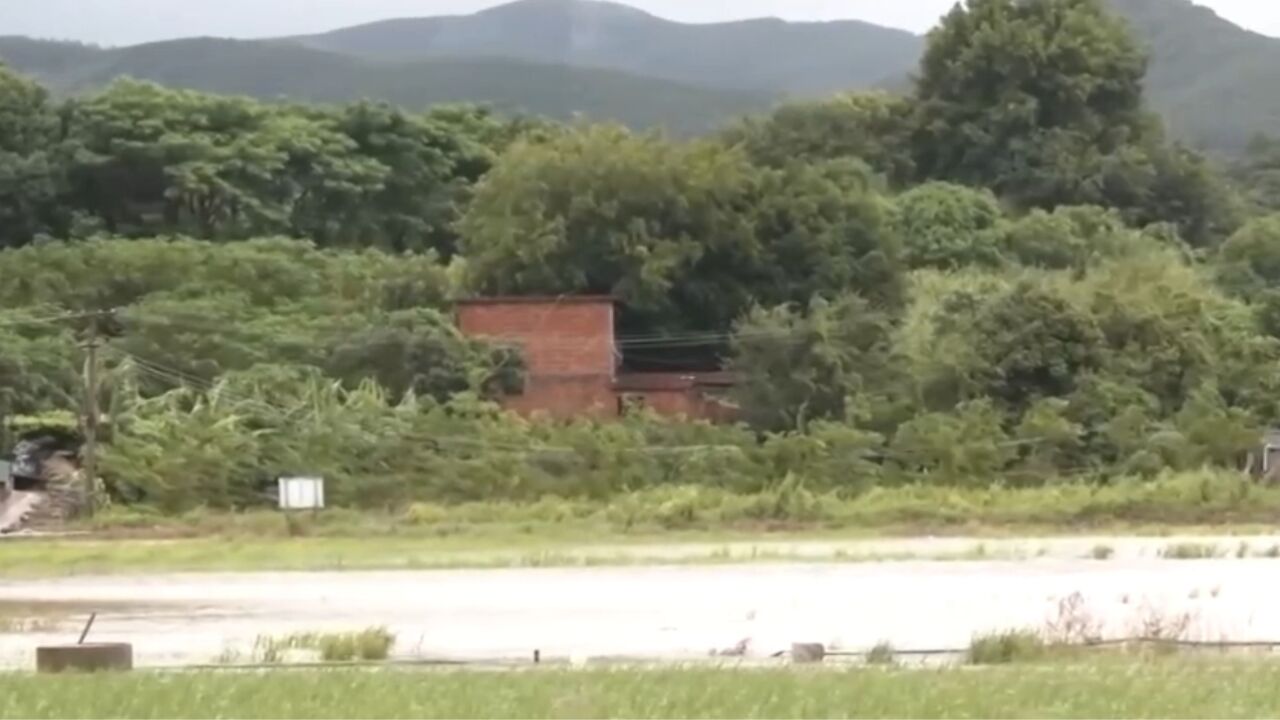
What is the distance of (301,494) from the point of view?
160 ft

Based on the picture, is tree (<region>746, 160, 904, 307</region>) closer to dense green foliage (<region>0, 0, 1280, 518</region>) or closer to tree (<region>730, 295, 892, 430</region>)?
dense green foliage (<region>0, 0, 1280, 518</region>)

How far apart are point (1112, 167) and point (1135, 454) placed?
27.7 m

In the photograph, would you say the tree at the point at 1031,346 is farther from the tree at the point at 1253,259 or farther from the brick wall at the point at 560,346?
the tree at the point at 1253,259

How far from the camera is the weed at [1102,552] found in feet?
115

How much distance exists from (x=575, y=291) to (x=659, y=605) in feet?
102

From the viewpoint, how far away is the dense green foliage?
5134 centimetres

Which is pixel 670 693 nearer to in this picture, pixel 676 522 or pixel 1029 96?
pixel 676 522

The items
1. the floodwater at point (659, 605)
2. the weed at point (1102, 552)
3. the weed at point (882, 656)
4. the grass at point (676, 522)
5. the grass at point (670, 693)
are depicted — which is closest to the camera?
the grass at point (670, 693)

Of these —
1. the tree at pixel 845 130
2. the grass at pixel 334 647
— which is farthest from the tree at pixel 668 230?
the grass at pixel 334 647

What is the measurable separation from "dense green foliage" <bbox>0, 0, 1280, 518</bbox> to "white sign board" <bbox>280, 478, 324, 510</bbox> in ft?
4.97

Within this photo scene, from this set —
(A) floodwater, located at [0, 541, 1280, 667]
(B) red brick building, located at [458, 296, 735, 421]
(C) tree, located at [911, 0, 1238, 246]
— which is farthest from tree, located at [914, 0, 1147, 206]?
(A) floodwater, located at [0, 541, 1280, 667]

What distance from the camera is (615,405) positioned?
54.8 meters

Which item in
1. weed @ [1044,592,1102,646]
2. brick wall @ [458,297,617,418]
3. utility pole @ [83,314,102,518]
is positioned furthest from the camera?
brick wall @ [458,297,617,418]

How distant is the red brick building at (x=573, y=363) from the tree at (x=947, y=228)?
558 inches
